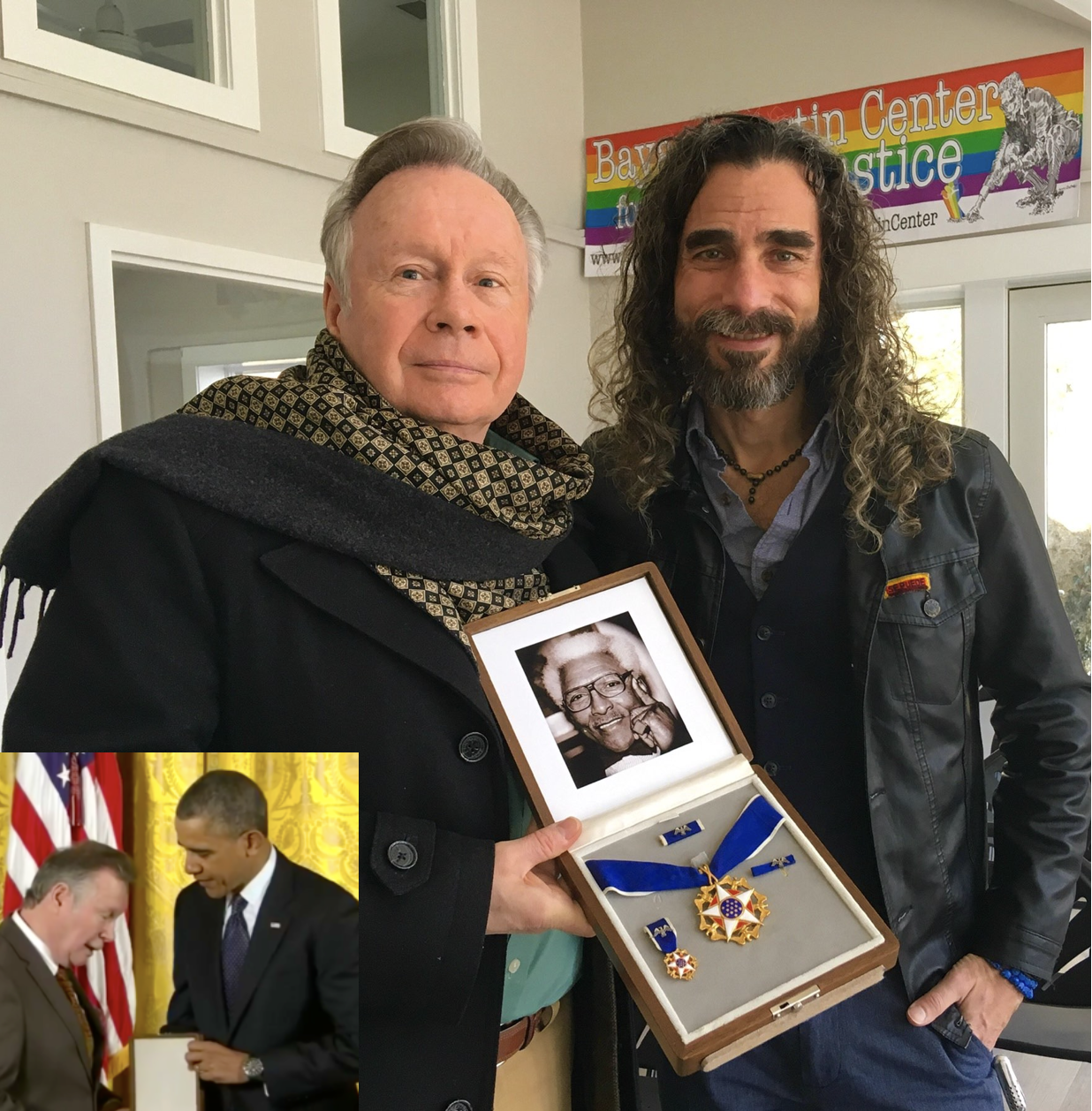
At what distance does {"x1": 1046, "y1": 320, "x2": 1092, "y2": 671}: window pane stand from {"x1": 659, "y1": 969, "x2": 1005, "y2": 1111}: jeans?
2955 millimetres

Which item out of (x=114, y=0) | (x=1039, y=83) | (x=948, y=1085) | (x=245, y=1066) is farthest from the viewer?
(x=1039, y=83)

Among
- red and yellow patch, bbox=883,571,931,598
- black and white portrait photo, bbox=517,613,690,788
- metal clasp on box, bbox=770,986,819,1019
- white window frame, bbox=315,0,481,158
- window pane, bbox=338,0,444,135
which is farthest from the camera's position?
white window frame, bbox=315,0,481,158

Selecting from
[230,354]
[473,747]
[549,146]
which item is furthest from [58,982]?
[549,146]

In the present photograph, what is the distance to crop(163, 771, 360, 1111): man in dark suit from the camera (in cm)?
71

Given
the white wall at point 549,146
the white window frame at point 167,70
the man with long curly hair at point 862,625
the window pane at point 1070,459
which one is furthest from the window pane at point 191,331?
the window pane at point 1070,459

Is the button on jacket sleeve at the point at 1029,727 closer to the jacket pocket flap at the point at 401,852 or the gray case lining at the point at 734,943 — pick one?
the gray case lining at the point at 734,943

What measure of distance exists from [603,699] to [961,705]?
0.62 metres

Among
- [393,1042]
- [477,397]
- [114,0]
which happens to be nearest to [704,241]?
[477,397]

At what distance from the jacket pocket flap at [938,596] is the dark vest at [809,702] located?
2.7 inches

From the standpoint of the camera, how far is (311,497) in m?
1.21

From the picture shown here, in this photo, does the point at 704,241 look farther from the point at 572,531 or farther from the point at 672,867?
the point at 672,867

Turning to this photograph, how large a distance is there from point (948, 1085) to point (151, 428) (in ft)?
4.46

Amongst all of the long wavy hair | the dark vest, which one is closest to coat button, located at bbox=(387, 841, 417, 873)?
the dark vest

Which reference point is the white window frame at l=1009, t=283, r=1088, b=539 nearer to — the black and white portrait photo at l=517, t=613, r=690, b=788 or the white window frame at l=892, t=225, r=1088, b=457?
the white window frame at l=892, t=225, r=1088, b=457
